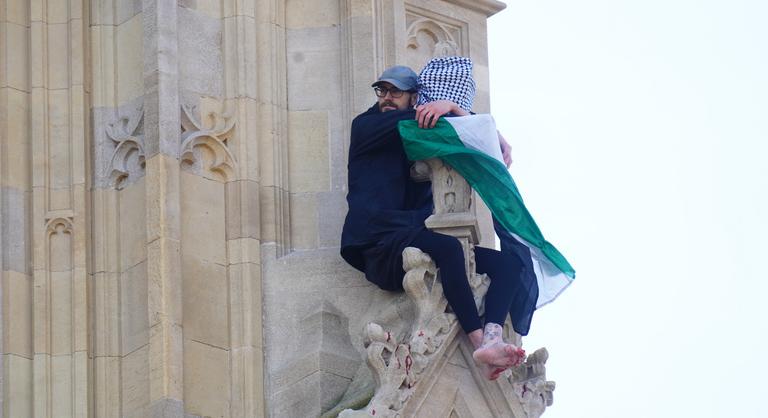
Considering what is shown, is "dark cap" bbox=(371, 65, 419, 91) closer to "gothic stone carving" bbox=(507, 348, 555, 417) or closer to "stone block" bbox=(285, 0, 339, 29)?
"stone block" bbox=(285, 0, 339, 29)

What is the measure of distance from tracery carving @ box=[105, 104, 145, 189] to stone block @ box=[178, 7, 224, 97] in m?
0.36

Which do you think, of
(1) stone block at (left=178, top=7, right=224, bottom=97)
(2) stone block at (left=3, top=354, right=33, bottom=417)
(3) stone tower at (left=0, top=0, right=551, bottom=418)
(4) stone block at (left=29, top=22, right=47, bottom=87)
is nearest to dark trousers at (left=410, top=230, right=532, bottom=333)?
(3) stone tower at (left=0, top=0, right=551, bottom=418)

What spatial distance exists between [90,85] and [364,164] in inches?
73.2

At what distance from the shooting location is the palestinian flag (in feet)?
56.8

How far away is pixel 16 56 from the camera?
18156 millimetres

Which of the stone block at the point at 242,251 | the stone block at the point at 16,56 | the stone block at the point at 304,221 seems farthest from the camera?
the stone block at the point at 16,56

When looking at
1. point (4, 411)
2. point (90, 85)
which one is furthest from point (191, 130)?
point (4, 411)

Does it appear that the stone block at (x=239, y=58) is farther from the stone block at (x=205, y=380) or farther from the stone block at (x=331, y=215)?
the stone block at (x=205, y=380)

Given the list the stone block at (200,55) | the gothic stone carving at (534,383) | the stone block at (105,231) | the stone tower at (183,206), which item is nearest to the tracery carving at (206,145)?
the stone tower at (183,206)

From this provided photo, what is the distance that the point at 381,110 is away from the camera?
17562 millimetres

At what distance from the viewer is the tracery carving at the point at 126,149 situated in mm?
17625

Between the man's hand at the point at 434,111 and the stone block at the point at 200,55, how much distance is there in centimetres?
131

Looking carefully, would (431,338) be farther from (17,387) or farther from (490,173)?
(17,387)

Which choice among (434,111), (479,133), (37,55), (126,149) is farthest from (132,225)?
(479,133)
